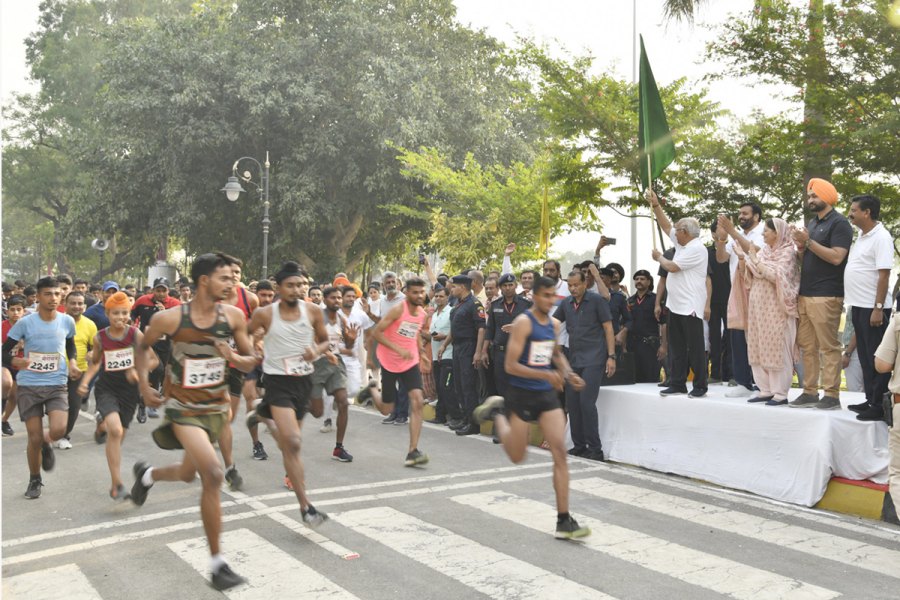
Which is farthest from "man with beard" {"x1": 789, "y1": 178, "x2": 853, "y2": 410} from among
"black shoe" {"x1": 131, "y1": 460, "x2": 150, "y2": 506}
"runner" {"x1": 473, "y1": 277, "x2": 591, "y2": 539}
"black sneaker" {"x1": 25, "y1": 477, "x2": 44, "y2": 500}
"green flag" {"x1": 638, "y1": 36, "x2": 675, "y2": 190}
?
"black sneaker" {"x1": 25, "y1": 477, "x2": 44, "y2": 500}

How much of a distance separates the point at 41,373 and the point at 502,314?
536 centimetres

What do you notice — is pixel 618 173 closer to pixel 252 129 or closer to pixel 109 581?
pixel 109 581

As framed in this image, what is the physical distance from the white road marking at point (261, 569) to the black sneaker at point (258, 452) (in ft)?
9.67

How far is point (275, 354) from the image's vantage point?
23.1 ft

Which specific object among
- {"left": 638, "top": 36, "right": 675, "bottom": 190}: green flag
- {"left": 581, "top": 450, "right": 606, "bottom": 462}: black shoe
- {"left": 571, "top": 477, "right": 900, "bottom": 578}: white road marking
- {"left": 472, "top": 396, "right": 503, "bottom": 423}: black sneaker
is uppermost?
{"left": 638, "top": 36, "right": 675, "bottom": 190}: green flag

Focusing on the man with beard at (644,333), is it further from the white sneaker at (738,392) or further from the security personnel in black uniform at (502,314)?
the white sneaker at (738,392)

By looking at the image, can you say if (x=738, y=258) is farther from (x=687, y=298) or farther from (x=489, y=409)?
(x=489, y=409)

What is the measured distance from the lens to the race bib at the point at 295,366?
6949 millimetres

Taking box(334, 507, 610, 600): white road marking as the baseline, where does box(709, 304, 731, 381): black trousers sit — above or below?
above

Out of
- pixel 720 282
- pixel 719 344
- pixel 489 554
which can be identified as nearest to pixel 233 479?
pixel 489 554

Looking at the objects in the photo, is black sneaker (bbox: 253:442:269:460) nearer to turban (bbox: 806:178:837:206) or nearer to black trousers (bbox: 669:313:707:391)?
black trousers (bbox: 669:313:707:391)

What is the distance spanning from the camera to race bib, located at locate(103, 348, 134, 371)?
7984 mm

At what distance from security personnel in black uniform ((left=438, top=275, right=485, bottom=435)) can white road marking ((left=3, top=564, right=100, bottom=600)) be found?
6.42 m

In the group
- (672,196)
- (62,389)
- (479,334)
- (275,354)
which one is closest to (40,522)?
(62,389)
